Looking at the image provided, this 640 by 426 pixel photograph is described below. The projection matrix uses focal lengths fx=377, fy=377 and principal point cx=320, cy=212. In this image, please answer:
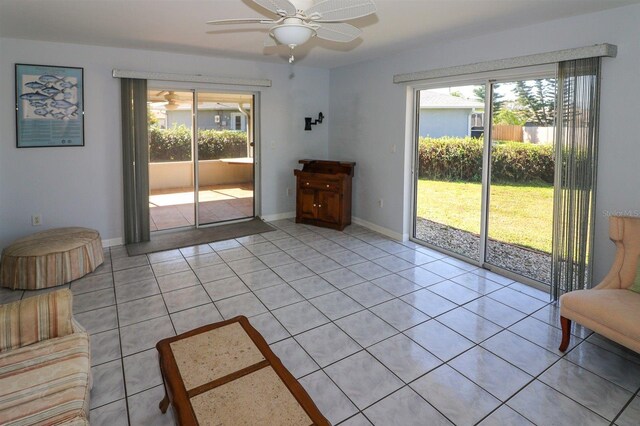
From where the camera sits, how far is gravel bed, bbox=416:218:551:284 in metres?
3.80

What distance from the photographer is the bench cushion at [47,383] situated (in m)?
1.52

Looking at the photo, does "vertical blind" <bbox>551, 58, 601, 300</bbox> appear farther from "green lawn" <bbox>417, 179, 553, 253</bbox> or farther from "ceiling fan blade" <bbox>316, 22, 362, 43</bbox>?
"ceiling fan blade" <bbox>316, 22, 362, 43</bbox>

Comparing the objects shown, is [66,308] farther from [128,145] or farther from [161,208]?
[161,208]

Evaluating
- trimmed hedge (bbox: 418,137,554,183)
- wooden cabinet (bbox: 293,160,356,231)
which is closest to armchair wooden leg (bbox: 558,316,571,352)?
trimmed hedge (bbox: 418,137,554,183)

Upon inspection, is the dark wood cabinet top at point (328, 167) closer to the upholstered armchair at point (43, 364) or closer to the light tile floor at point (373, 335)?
the light tile floor at point (373, 335)

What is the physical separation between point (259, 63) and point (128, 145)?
224 centimetres

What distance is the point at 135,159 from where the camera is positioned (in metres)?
4.83

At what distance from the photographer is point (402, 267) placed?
4.20 metres

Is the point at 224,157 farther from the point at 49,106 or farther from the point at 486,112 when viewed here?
the point at 486,112

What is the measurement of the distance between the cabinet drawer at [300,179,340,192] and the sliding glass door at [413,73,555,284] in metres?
1.21

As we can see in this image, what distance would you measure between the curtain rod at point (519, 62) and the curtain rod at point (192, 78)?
2063mm

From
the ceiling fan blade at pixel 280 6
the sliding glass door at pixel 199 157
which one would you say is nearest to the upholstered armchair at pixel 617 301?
the ceiling fan blade at pixel 280 6

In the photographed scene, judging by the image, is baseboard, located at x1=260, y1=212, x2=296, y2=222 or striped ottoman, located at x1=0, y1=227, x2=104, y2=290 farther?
baseboard, located at x1=260, y1=212, x2=296, y2=222

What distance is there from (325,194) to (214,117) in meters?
2.02
